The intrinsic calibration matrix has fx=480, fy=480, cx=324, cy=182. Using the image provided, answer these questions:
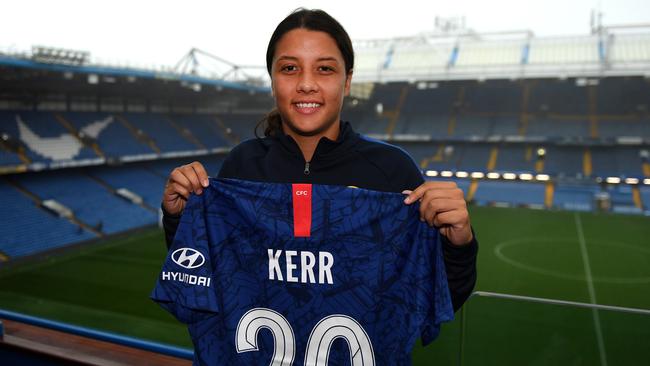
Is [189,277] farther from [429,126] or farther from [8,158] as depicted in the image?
[429,126]

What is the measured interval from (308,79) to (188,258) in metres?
0.90

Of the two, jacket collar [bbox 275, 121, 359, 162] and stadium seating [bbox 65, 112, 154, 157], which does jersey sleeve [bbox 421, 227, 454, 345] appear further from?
stadium seating [bbox 65, 112, 154, 157]

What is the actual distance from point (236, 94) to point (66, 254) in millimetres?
17964

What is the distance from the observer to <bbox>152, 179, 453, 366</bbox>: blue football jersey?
1934 millimetres

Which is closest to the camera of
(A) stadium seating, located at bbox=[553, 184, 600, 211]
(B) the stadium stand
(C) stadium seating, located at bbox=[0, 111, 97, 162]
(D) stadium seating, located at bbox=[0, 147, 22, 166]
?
(D) stadium seating, located at bbox=[0, 147, 22, 166]

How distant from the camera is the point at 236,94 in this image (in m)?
32.2

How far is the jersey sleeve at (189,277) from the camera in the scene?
6.51ft

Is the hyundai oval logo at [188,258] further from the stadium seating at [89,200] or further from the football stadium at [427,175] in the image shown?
the stadium seating at [89,200]

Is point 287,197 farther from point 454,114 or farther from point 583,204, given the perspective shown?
point 454,114

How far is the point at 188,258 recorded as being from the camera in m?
2.03

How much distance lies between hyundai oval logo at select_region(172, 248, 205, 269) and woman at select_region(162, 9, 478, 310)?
0.18 m

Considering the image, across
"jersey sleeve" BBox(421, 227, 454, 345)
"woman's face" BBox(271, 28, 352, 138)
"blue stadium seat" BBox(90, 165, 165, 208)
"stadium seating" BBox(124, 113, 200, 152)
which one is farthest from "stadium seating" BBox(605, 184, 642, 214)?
"woman's face" BBox(271, 28, 352, 138)

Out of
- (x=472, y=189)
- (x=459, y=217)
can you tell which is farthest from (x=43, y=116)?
(x=459, y=217)

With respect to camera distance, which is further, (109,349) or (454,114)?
(454,114)
